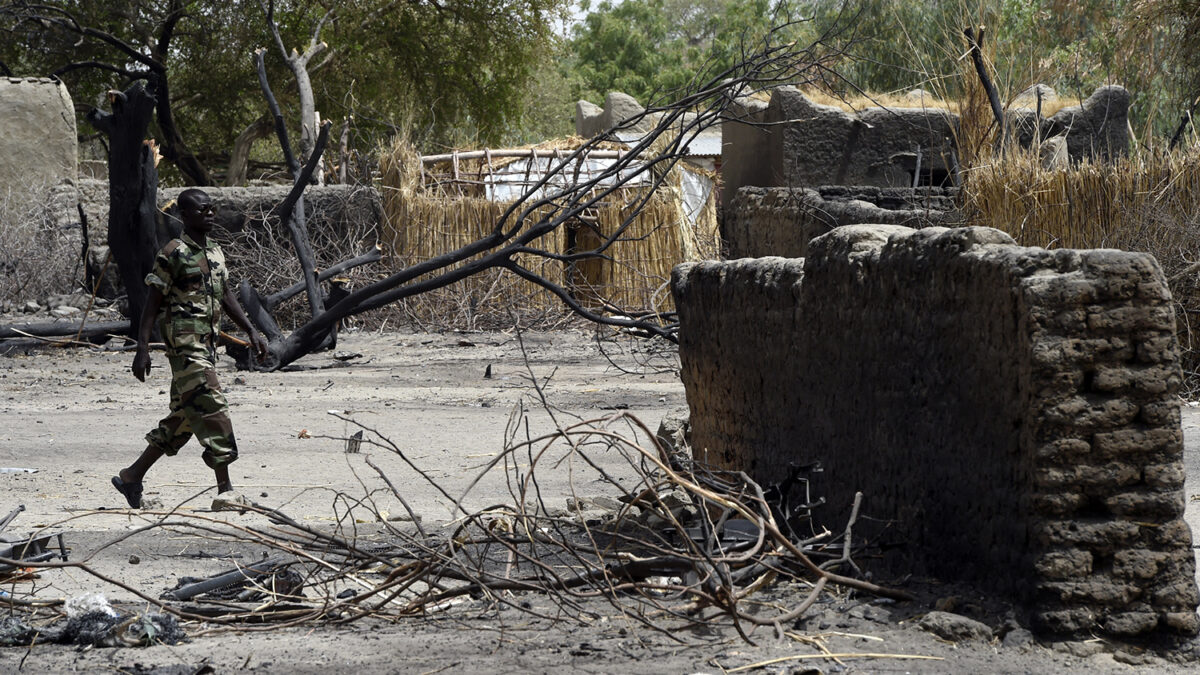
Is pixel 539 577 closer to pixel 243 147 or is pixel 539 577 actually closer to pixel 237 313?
pixel 237 313

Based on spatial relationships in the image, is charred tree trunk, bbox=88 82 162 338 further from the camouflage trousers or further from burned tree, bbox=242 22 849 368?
the camouflage trousers

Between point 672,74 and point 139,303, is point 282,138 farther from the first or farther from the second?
point 672,74

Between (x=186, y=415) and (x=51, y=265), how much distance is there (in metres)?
9.41

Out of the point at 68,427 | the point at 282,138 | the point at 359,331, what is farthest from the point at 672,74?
the point at 68,427

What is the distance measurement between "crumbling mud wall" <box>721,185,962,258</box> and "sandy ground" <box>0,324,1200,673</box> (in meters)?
1.72

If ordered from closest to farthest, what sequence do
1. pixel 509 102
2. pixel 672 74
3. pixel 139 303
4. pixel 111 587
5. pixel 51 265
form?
pixel 111 587 < pixel 139 303 < pixel 51 265 < pixel 509 102 < pixel 672 74

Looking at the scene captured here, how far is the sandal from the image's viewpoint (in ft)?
18.3

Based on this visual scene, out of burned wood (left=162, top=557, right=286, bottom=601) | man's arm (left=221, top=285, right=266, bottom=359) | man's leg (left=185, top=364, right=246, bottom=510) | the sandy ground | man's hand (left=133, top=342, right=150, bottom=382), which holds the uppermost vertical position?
man's arm (left=221, top=285, right=266, bottom=359)

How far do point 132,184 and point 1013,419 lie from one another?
8980 millimetres

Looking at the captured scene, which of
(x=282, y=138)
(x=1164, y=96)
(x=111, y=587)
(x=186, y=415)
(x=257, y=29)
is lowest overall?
(x=111, y=587)

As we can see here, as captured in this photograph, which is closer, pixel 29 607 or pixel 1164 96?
pixel 29 607

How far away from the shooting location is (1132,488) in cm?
336

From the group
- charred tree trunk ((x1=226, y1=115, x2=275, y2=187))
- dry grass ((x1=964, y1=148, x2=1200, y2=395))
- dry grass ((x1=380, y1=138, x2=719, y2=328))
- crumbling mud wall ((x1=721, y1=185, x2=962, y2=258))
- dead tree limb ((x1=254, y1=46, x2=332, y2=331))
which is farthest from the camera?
charred tree trunk ((x1=226, y1=115, x2=275, y2=187))

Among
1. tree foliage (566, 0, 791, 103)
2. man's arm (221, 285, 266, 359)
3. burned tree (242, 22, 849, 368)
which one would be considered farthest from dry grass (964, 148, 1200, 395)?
tree foliage (566, 0, 791, 103)
